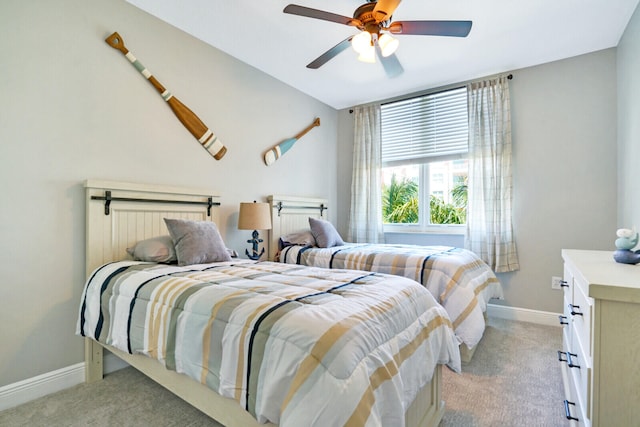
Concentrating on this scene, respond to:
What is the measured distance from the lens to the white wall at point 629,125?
2232 millimetres

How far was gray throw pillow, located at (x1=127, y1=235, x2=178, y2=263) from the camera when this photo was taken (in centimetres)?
206

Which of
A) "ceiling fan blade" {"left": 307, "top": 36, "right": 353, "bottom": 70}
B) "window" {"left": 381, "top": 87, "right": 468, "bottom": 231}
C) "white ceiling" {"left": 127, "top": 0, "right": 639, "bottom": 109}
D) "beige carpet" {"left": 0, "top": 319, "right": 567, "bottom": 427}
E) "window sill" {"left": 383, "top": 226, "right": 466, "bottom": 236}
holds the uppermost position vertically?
"white ceiling" {"left": 127, "top": 0, "right": 639, "bottom": 109}

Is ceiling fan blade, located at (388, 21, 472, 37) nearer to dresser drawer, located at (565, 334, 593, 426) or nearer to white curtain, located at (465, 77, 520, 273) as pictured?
white curtain, located at (465, 77, 520, 273)

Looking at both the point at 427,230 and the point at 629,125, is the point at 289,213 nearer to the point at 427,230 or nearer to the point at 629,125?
the point at 427,230

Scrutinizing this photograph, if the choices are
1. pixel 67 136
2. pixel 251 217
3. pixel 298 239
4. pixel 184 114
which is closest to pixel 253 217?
pixel 251 217

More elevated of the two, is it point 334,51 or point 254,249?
point 334,51

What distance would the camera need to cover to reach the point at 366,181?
13.9 feet

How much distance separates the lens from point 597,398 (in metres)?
0.88

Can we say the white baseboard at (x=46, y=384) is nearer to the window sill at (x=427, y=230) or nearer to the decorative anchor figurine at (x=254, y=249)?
the decorative anchor figurine at (x=254, y=249)

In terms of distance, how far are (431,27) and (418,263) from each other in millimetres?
1705

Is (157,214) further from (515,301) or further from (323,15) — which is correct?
(515,301)

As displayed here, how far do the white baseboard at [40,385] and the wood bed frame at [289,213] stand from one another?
1.83 m

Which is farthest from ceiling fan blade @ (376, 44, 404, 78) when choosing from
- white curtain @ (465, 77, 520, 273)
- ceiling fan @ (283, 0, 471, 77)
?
white curtain @ (465, 77, 520, 273)

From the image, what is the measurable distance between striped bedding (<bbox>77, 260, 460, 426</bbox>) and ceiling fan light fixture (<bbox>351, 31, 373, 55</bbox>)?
159 cm
